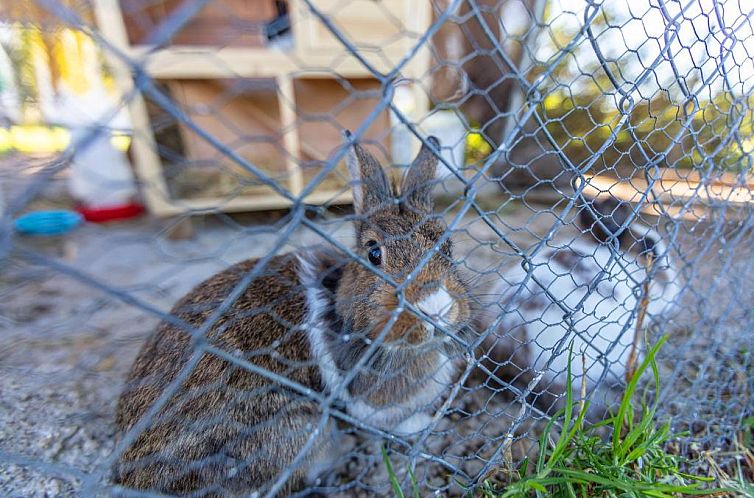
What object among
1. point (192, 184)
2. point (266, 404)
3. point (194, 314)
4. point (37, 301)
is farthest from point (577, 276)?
point (37, 301)

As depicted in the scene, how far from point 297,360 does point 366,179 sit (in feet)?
2.02

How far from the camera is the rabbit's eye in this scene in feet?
4.25

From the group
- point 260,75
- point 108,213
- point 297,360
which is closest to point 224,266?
point 297,360

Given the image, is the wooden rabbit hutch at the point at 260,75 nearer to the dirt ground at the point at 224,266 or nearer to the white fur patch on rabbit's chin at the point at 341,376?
the dirt ground at the point at 224,266

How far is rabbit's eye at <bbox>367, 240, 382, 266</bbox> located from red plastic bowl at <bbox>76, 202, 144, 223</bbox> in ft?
9.16

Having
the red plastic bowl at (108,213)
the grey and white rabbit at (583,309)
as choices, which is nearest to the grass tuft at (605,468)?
the grey and white rabbit at (583,309)

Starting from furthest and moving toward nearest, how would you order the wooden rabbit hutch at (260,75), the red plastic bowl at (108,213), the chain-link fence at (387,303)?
the red plastic bowl at (108,213) → the wooden rabbit hutch at (260,75) → the chain-link fence at (387,303)

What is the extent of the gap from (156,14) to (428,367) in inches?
134

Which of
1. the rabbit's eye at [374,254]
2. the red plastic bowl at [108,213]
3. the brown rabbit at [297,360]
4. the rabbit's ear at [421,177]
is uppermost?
the rabbit's ear at [421,177]

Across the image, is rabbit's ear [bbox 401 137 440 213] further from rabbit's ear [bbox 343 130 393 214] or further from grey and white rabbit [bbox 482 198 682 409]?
grey and white rabbit [bbox 482 198 682 409]

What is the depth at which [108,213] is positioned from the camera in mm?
3260

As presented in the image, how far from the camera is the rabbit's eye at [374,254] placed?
1.30 metres

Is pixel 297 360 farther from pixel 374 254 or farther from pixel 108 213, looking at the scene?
pixel 108 213

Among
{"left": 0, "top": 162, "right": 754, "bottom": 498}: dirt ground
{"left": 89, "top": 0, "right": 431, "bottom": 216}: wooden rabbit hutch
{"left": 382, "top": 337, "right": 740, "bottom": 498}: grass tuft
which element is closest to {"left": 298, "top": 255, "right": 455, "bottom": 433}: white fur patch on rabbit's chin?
{"left": 0, "top": 162, "right": 754, "bottom": 498}: dirt ground
